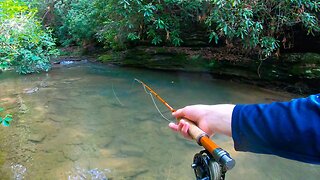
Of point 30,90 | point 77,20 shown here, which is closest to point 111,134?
point 30,90

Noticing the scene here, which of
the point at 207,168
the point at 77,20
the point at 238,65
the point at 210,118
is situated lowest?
the point at 238,65

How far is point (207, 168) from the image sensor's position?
41.1 inches

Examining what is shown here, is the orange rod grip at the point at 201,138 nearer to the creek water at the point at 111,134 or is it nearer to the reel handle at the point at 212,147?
the reel handle at the point at 212,147

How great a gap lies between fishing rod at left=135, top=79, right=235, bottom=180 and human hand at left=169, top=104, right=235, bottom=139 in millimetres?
30

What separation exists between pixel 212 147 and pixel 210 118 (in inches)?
4.7

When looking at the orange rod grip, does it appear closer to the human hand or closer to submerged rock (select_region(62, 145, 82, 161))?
the human hand

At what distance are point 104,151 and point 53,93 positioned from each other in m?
4.36

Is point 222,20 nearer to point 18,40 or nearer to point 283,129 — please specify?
point 18,40

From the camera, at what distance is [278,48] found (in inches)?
308

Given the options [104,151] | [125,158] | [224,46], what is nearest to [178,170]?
[125,158]

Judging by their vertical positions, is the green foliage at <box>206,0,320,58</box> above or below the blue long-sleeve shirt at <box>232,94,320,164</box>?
above

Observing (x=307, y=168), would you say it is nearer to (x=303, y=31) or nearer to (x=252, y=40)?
(x=252, y=40)

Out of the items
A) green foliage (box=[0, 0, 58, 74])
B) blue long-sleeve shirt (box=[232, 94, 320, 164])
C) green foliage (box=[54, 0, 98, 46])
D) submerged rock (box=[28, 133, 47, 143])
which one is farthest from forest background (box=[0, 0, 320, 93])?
blue long-sleeve shirt (box=[232, 94, 320, 164])

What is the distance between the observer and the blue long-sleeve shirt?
0.73 metres
